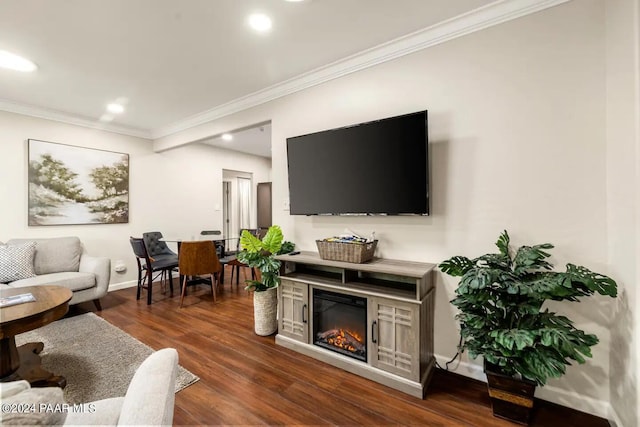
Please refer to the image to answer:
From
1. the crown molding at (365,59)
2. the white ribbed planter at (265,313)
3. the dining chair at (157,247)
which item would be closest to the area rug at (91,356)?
the white ribbed planter at (265,313)

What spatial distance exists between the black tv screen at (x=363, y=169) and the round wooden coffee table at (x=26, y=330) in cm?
200

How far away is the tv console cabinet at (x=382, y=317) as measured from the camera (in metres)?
1.95

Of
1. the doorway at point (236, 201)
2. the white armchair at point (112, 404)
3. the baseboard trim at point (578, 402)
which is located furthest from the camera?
the doorway at point (236, 201)

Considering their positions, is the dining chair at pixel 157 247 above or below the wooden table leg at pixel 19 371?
above

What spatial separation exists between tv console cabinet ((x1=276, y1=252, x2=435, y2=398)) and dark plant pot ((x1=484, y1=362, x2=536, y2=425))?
0.42m

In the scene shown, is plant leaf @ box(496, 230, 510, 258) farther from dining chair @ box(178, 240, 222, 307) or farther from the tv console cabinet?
dining chair @ box(178, 240, 222, 307)

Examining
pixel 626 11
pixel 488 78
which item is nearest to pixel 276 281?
pixel 488 78

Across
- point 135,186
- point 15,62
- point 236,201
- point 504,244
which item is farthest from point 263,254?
point 236,201

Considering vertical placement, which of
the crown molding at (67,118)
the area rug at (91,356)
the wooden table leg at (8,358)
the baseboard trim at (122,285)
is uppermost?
the crown molding at (67,118)

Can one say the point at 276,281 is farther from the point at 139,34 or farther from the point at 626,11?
the point at 626,11

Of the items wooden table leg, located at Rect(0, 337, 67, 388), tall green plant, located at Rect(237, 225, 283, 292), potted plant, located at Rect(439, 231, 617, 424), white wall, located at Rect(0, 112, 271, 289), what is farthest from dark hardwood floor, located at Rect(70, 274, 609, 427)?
white wall, located at Rect(0, 112, 271, 289)

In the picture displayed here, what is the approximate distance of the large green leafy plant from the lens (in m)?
1.45

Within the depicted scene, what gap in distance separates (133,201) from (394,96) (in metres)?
4.40

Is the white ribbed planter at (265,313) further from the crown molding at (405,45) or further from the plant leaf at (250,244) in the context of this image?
the crown molding at (405,45)
